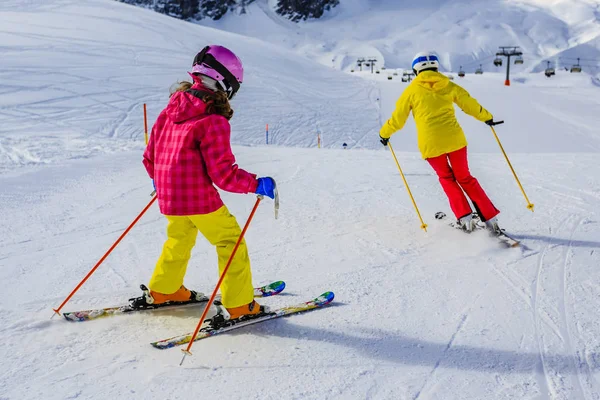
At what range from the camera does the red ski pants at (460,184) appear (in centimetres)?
496

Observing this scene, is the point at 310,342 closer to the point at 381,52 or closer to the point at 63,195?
the point at 63,195

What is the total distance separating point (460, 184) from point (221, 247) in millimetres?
2747

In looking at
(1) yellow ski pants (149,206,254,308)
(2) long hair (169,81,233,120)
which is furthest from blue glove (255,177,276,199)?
(2) long hair (169,81,233,120)

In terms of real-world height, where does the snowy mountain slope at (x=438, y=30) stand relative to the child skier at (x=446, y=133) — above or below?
above

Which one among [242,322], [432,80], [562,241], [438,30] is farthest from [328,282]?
[438,30]

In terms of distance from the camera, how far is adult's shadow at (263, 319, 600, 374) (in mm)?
2836

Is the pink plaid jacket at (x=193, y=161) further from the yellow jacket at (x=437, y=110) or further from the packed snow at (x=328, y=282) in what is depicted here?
the yellow jacket at (x=437, y=110)

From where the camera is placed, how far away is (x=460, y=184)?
5.11 m

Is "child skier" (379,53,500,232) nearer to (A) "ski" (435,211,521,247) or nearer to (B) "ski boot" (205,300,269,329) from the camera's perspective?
(A) "ski" (435,211,521,247)

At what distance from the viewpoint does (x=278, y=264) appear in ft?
14.7

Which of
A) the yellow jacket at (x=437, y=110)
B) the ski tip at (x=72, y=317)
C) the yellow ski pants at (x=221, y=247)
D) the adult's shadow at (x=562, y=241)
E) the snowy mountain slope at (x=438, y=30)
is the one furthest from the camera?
the snowy mountain slope at (x=438, y=30)

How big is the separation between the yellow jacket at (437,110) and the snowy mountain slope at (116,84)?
604 centimetres

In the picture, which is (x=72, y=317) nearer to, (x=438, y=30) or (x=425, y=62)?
(x=425, y=62)

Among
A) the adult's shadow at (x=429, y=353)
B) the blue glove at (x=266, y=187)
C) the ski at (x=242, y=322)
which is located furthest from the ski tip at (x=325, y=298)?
the blue glove at (x=266, y=187)
